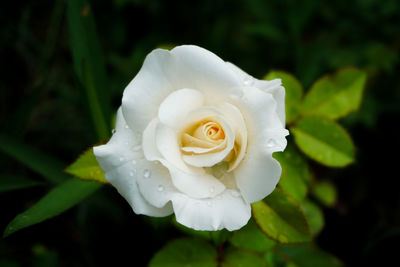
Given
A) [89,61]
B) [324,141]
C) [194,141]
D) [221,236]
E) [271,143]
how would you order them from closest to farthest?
[271,143]
[194,141]
[221,236]
[324,141]
[89,61]

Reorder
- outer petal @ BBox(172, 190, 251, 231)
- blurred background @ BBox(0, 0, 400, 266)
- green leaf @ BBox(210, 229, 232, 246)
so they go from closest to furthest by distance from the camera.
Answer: outer petal @ BBox(172, 190, 251, 231)
green leaf @ BBox(210, 229, 232, 246)
blurred background @ BBox(0, 0, 400, 266)

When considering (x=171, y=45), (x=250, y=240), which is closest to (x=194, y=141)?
(x=250, y=240)

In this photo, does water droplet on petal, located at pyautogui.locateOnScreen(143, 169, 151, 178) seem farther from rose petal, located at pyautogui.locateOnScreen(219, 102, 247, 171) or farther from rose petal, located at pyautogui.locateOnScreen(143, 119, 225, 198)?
rose petal, located at pyautogui.locateOnScreen(219, 102, 247, 171)

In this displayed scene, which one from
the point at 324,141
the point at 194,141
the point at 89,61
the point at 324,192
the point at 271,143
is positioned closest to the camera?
the point at 271,143

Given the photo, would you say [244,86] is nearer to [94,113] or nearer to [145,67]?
[145,67]

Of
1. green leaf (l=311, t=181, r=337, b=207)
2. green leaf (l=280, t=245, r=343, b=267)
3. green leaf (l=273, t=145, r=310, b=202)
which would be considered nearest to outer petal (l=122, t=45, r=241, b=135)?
green leaf (l=273, t=145, r=310, b=202)

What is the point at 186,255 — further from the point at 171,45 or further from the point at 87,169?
the point at 171,45
